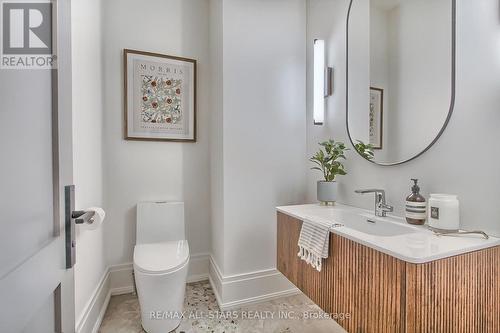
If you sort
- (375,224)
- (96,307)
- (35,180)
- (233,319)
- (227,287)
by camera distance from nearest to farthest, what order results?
(35,180), (375,224), (96,307), (233,319), (227,287)

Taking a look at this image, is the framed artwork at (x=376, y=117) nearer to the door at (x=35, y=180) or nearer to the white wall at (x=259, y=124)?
the white wall at (x=259, y=124)

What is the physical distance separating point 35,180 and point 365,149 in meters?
1.60

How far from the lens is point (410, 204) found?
1.21 m

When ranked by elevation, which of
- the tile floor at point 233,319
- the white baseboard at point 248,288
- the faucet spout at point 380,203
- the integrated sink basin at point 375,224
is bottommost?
the tile floor at point 233,319

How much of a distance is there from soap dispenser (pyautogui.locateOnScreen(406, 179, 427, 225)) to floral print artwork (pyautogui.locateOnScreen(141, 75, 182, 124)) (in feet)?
6.14

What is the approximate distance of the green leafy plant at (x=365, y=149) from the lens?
1538 mm

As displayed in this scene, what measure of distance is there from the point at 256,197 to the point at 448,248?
50.3 inches

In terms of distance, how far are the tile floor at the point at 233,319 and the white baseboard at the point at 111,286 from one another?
0.07 m

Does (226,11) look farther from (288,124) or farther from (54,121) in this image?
(54,121)

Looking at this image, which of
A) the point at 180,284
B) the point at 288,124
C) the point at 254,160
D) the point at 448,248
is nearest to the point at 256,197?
the point at 254,160

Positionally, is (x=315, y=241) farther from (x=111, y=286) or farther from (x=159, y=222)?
(x=111, y=286)

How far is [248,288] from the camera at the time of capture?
193 cm

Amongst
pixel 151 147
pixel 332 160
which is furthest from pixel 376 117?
pixel 151 147

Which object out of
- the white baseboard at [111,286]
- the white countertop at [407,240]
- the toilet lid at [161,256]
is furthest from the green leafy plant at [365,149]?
the white baseboard at [111,286]
